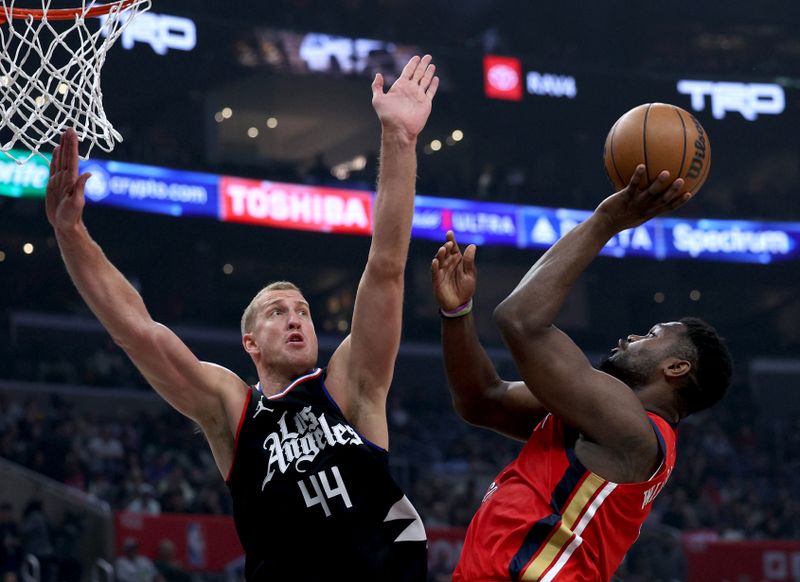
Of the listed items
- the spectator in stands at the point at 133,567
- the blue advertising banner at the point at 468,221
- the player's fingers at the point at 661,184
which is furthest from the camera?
the blue advertising banner at the point at 468,221

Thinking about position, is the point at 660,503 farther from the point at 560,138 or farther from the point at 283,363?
the point at 283,363

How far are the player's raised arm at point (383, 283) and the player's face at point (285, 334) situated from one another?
A: 12 cm

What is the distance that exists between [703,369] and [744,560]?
12.0 metres

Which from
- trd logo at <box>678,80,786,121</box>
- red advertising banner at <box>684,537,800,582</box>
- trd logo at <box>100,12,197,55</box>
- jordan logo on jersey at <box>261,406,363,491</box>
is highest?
trd logo at <box>100,12,197,55</box>

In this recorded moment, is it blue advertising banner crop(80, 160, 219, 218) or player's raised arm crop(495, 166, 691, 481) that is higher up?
blue advertising banner crop(80, 160, 219, 218)

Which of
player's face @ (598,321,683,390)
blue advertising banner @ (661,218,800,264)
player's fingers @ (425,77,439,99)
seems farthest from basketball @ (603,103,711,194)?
blue advertising banner @ (661,218,800,264)

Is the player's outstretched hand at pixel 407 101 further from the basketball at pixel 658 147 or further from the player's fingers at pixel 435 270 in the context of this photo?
the basketball at pixel 658 147

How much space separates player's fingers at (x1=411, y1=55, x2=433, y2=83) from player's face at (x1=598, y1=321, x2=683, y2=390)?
1.06 m

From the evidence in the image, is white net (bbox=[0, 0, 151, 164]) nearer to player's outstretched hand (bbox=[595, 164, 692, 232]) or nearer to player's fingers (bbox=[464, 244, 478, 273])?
player's fingers (bbox=[464, 244, 478, 273])

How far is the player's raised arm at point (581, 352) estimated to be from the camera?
3164 millimetres

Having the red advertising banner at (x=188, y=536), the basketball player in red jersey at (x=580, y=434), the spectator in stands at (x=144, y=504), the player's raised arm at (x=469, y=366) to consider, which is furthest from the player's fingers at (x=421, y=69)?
the spectator in stands at (x=144, y=504)

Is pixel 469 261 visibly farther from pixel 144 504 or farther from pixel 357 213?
pixel 357 213

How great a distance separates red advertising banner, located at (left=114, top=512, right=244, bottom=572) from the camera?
1162 cm

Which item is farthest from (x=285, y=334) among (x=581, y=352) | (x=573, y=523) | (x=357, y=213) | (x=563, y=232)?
(x=563, y=232)
